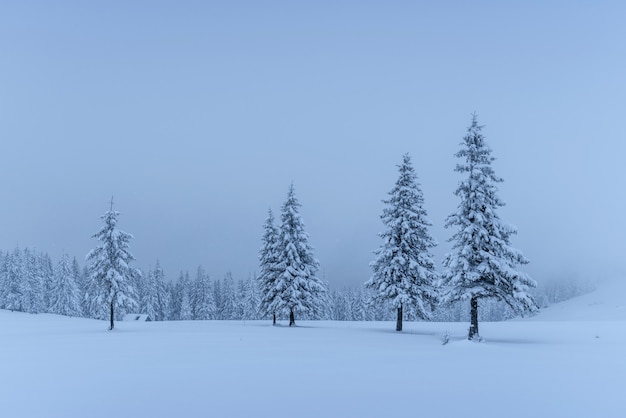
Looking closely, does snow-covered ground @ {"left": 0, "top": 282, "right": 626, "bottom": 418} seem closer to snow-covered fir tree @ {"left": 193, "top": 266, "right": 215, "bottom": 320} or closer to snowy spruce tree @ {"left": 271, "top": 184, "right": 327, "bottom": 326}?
snowy spruce tree @ {"left": 271, "top": 184, "right": 327, "bottom": 326}

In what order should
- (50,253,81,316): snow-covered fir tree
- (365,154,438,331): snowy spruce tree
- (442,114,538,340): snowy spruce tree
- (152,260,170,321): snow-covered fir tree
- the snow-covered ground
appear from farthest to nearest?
(152,260,170,321): snow-covered fir tree < (50,253,81,316): snow-covered fir tree < (365,154,438,331): snowy spruce tree < (442,114,538,340): snowy spruce tree < the snow-covered ground

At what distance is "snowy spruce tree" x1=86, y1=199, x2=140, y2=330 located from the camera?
3684 cm

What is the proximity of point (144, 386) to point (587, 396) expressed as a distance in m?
12.3

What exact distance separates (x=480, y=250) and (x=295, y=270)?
1983 centimetres

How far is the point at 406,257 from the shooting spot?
32.0 m

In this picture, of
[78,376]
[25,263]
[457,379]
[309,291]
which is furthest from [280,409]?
[25,263]

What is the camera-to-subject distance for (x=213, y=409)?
968 centimetres

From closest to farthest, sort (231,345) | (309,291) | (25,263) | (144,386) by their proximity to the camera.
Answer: (144,386), (231,345), (309,291), (25,263)

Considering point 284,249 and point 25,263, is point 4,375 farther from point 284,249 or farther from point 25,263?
point 25,263

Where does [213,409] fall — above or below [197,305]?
above

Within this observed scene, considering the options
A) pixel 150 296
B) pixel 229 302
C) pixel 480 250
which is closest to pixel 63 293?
pixel 150 296

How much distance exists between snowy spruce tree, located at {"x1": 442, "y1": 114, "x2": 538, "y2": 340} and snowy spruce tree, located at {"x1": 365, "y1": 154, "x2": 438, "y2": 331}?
21.4 feet

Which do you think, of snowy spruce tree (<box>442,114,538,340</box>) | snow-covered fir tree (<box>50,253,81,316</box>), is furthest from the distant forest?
snowy spruce tree (<box>442,114,538,340</box>)

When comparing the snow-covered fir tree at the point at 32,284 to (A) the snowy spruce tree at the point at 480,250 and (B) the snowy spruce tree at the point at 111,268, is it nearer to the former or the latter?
(B) the snowy spruce tree at the point at 111,268
